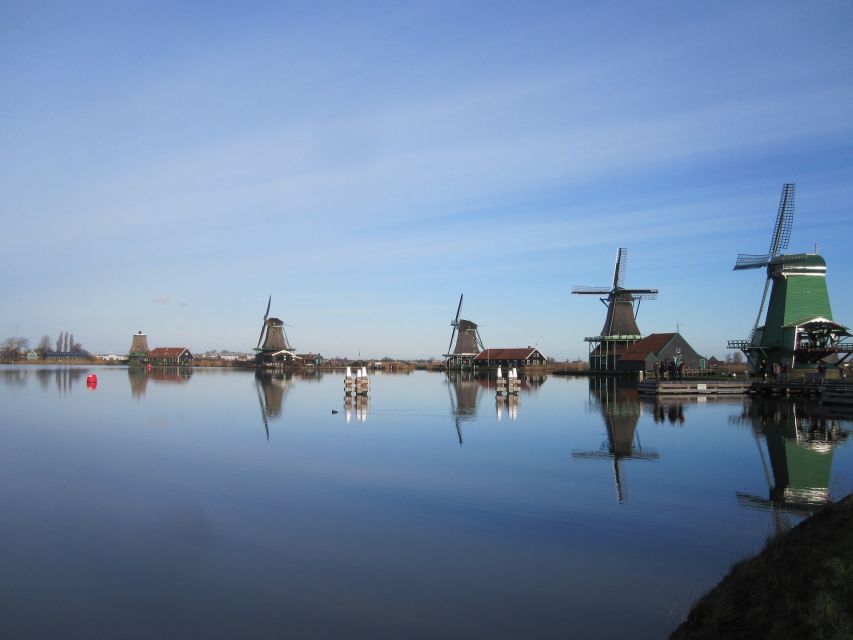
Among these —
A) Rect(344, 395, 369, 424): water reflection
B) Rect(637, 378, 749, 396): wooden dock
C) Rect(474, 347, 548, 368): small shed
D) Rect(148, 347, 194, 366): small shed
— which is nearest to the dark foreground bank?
Rect(344, 395, 369, 424): water reflection

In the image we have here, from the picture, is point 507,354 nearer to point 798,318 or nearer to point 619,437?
point 798,318

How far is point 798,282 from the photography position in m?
38.3

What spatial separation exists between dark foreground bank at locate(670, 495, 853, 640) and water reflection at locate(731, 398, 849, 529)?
3116mm

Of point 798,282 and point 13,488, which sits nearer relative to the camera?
point 13,488

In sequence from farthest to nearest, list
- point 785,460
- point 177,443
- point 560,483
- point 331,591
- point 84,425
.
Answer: point 84,425
point 177,443
point 785,460
point 560,483
point 331,591

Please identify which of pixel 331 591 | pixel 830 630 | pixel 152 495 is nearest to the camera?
pixel 830 630

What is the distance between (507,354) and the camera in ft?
253

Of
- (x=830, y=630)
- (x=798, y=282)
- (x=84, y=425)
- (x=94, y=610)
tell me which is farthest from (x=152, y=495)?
(x=798, y=282)

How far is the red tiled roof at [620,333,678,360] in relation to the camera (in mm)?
54062

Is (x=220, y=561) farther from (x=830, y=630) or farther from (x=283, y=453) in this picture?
(x=283, y=453)

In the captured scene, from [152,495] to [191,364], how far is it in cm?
9420

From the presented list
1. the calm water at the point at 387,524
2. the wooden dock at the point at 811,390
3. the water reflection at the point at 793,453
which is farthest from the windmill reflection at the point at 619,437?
the wooden dock at the point at 811,390

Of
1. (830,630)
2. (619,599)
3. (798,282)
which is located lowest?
(619,599)

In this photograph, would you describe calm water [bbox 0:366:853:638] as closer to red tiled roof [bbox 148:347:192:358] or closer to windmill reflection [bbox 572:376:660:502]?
windmill reflection [bbox 572:376:660:502]
